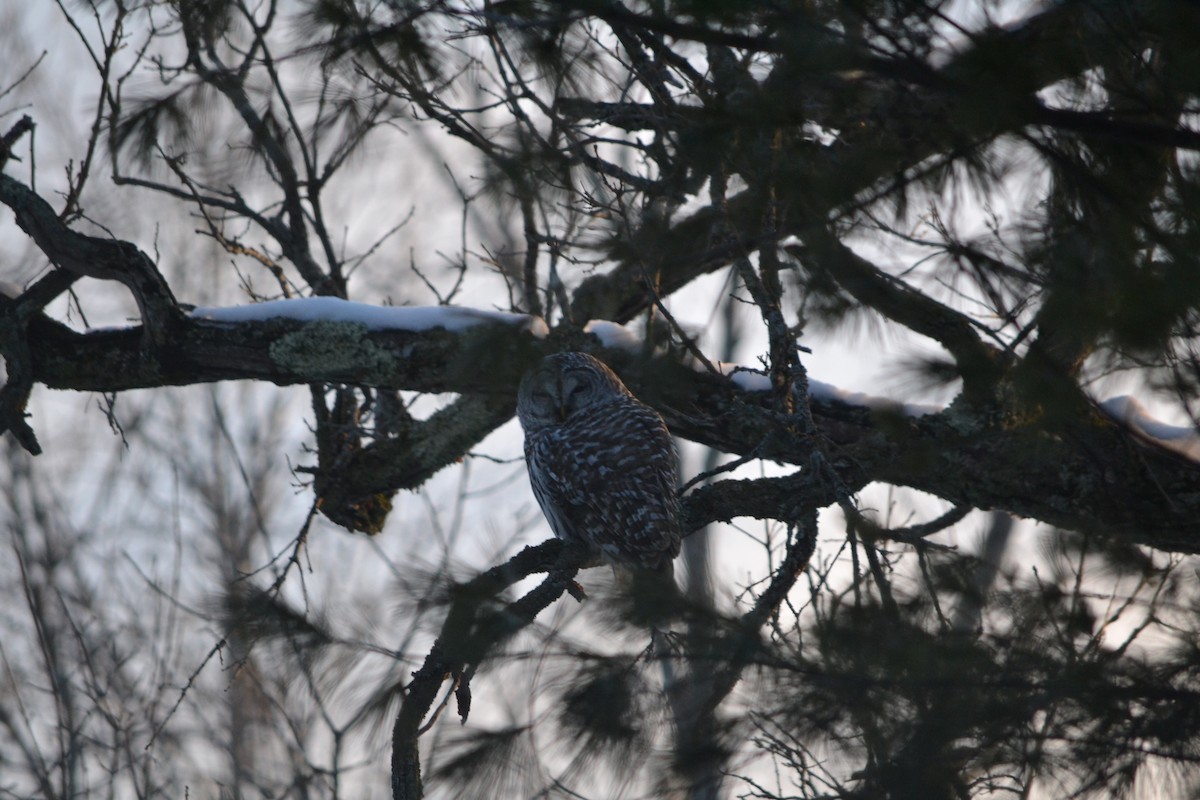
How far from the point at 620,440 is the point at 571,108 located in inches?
70.0

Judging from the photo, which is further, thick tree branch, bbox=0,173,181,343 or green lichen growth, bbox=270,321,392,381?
green lichen growth, bbox=270,321,392,381

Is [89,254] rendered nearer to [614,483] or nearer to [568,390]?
[568,390]

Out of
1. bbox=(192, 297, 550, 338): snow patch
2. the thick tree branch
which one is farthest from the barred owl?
the thick tree branch

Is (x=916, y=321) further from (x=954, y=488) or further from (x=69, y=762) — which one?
(x=69, y=762)

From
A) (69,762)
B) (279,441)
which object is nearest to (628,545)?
(69,762)

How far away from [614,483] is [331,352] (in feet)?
4.42

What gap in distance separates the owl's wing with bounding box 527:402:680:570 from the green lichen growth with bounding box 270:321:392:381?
2.97 ft

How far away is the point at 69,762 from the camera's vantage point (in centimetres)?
723

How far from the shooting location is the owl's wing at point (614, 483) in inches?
181

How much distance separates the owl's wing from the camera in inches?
181

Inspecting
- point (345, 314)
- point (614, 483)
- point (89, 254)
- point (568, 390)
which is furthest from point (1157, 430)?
point (89, 254)

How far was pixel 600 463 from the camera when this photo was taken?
4.89 metres

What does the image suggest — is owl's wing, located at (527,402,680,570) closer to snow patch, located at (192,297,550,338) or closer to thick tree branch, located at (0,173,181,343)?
snow patch, located at (192,297,550,338)

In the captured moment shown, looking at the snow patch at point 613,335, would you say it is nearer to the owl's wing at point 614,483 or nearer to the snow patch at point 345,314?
the owl's wing at point 614,483
